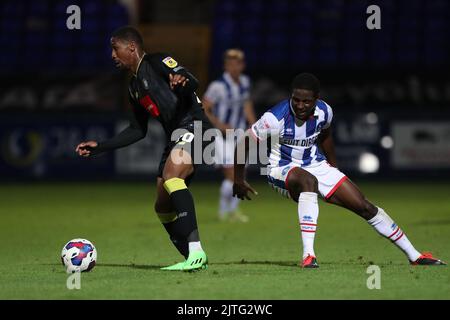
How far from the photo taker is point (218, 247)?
33.2 ft

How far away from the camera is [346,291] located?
660cm

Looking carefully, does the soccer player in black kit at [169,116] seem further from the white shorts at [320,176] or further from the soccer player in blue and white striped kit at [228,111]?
the soccer player in blue and white striped kit at [228,111]

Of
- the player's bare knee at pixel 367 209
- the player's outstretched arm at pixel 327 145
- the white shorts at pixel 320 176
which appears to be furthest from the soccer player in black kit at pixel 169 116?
the player's bare knee at pixel 367 209

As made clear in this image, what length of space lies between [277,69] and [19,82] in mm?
5402

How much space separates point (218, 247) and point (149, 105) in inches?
98.0

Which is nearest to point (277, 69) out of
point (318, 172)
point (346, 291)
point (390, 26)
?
point (390, 26)

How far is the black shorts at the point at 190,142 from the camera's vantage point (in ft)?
25.9

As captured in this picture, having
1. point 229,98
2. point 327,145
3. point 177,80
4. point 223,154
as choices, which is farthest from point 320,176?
point 229,98

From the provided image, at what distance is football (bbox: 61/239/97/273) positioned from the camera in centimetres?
781

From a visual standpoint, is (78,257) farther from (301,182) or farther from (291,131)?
(291,131)

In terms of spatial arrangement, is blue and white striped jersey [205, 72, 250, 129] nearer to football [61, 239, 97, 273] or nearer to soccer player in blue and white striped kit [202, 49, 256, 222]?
soccer player in blue and white striped kit [202, 49, 256, 222]

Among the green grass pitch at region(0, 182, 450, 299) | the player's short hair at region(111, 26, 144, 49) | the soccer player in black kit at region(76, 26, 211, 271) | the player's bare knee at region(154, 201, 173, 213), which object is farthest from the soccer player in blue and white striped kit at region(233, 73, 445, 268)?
the player's short hair at region(111, 26, 144, 49)

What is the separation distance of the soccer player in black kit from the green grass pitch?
0.44 meters

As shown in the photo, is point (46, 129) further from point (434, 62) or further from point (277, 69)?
point (434, 62)
